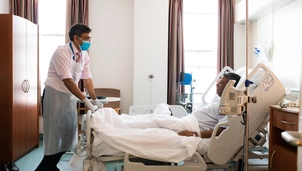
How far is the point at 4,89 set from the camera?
3.04 m

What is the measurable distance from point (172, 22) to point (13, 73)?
8.15ft

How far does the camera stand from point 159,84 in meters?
4.23

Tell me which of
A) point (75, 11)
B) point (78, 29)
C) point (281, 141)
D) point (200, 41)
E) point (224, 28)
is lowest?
point (281, 141)

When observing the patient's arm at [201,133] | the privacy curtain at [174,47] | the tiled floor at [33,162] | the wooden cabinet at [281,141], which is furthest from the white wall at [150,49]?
the wooden cabinet at [281,141]

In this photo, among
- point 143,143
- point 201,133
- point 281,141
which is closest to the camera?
point 143,143

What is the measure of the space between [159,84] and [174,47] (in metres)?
0.66

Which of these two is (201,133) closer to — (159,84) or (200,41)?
(159,84)

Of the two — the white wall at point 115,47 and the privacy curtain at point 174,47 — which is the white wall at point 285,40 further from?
the white wall at point 115,47

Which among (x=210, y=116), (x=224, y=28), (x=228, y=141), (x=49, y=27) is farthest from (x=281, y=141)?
(x=49, y=27)

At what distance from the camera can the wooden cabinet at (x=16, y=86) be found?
304cm

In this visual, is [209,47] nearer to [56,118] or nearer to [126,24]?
[126,24]

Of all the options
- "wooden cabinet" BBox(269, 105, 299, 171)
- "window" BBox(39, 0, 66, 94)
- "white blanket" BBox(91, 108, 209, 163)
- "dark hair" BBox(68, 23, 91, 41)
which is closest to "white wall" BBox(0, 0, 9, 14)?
"window" BBox(39, 0, 66, 94)

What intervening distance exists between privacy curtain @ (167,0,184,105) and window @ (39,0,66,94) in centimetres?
182

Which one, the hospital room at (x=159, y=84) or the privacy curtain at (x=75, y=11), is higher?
the privacy curtain at (x=75, y=11)
